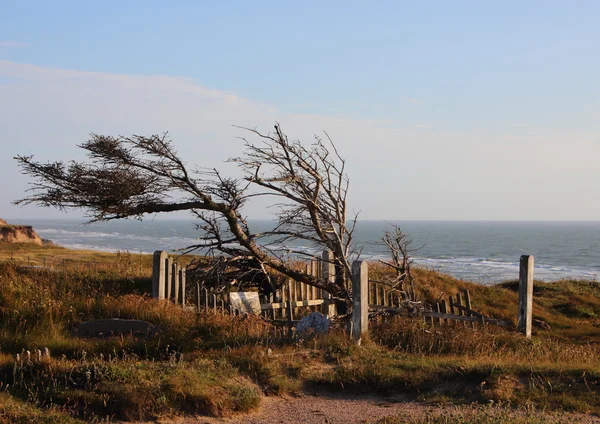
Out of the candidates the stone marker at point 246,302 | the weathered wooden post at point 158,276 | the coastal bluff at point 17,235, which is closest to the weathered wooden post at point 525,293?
the stone marker at point 246,302

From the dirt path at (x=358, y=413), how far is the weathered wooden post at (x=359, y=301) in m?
2.63

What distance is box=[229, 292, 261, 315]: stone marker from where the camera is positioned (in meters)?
13.8

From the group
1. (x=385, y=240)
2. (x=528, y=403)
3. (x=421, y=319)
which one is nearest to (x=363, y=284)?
(x=421, y=319)

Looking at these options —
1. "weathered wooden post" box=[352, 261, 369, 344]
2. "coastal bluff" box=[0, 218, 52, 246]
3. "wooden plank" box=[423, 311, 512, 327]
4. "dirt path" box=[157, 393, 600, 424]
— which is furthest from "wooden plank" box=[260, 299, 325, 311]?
"coastal bluff" box=[0, 218, 52, 246]

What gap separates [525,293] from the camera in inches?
494

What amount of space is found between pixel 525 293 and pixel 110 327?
7143 millimetres

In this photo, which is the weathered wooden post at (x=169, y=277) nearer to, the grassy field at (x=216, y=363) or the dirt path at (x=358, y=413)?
the grassy field at (x=216, y=363)

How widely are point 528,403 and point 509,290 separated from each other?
1574 cm

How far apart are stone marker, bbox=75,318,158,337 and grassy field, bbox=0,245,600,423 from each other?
0.27 meters

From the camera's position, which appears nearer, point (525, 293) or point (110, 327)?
point (110, 327)

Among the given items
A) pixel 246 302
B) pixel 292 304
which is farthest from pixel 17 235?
pixel 246 302

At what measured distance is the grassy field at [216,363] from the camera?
7945mm

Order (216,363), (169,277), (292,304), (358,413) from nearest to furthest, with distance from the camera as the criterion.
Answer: (358,413) → (216,363) → (169,277) → (292,304)

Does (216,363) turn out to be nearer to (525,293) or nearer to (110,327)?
(110,327)
